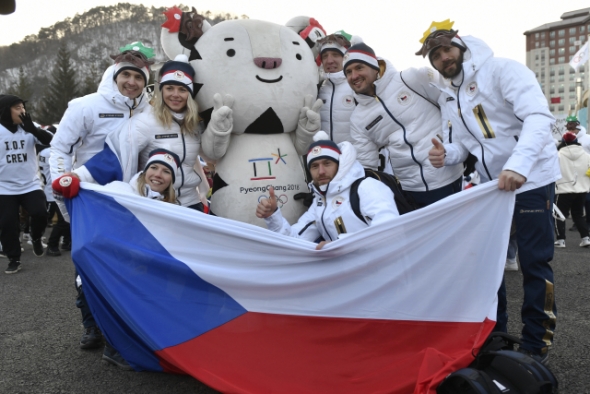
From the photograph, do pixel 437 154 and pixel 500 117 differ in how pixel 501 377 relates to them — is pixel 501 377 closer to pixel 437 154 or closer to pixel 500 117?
pixel 437 154

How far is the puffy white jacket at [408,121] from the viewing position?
3611 mm

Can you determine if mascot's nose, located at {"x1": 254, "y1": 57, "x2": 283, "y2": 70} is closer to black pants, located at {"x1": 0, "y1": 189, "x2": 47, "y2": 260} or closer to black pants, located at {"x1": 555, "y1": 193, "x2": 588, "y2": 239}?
black pants, located at {"x1": 0, "y1": 189, "x2": 47, "y2": 260}

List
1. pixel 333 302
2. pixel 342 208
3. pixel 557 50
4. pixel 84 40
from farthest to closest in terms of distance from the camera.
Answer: pixel 84 40
pixel 557 50
pixel 342 208
pixel 333 302

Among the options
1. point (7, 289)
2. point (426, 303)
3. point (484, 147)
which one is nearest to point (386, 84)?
point (484, 147)

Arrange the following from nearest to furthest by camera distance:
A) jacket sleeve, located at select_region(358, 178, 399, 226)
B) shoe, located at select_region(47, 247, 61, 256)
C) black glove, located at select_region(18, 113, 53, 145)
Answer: jacket sleeve, located at select_region(358, 178, 399, 226) < black glove, located at select_region(18, 113, 53, 145) < shoe, located at select_region(47, 247, 61, 256)

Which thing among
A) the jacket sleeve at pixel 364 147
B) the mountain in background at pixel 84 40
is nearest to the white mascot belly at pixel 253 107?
the jacket sleeve at pixel 364 147

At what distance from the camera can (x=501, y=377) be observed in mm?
2348

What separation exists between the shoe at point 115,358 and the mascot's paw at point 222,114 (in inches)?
63.0

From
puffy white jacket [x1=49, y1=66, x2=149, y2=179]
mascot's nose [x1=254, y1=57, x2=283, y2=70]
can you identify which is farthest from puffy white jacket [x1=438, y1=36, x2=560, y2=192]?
puffy white jacket [x1=49, y1=66, x2=149, y2=179]

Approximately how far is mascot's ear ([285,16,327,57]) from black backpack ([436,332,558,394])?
278 cm

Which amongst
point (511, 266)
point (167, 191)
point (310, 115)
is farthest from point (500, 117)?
point (511, 266)

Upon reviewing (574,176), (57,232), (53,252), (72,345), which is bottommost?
(53,252)

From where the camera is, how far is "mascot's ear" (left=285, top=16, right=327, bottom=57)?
4285mm

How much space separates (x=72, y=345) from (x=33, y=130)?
3.71 meters
